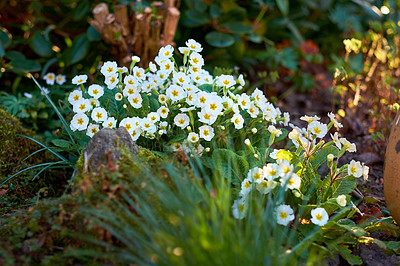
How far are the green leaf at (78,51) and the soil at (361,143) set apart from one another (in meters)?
1.43

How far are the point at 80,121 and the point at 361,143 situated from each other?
1.94m

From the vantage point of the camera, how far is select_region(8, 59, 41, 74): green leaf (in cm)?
305

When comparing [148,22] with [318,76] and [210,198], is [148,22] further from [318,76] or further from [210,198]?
[318,76]

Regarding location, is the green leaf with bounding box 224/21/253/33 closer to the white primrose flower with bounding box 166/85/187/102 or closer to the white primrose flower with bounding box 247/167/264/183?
the white primrose flower with bounding box 166/85/187/102

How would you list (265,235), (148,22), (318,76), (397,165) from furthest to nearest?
1. (318,76)
2. (148,22)
3. (397,165)
4. (265,235)

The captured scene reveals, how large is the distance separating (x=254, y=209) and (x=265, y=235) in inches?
15.1

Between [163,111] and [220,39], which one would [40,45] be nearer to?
[220,39]

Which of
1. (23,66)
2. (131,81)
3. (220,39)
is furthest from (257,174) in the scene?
(23,66)

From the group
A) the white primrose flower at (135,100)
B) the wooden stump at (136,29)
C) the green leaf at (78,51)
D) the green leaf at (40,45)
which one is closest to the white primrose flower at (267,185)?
the white primrose flower at (135,100)

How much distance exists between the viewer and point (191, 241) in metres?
1.26

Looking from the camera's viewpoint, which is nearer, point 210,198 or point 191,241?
point 191,241

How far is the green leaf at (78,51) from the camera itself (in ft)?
10.2

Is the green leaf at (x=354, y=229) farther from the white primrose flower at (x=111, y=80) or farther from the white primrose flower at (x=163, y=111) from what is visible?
the white primrose flower at (x=111, y=80)

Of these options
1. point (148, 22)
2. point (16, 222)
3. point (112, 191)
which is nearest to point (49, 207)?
point (16, 222)
